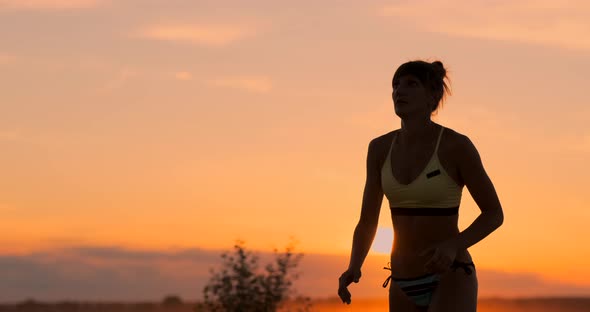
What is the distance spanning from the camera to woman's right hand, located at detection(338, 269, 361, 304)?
28.3 ft

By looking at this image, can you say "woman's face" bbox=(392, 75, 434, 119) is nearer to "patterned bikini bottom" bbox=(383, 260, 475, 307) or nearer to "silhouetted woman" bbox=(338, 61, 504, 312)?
"silhouetted woman" bbox=(338, 61, 504, 312)

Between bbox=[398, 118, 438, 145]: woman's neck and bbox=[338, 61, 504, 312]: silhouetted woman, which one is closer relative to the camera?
bbox=[338, 61, 504, 312]: silhouetted woman

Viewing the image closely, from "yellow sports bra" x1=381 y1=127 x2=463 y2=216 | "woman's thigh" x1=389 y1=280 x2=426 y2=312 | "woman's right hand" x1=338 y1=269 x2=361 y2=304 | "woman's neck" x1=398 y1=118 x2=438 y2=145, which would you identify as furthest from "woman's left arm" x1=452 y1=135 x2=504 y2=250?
"woman's right hand" x1=338 y1=269 x2=361 y2=304

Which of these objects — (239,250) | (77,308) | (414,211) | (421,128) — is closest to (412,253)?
(414,211)

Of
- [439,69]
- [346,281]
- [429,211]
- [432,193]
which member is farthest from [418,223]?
[439,69]

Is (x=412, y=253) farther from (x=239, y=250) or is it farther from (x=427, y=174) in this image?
(x=239, y=250)

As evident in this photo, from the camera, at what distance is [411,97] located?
835cm

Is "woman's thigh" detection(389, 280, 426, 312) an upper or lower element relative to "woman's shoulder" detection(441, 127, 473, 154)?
lower

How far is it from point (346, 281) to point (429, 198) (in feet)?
2.90

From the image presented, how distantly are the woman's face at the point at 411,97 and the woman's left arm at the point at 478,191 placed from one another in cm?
34

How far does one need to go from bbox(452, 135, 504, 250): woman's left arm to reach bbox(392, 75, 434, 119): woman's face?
337mm

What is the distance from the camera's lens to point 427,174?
27.1 feet

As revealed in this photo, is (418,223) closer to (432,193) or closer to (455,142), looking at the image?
(432,193)

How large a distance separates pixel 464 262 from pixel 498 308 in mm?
42026
